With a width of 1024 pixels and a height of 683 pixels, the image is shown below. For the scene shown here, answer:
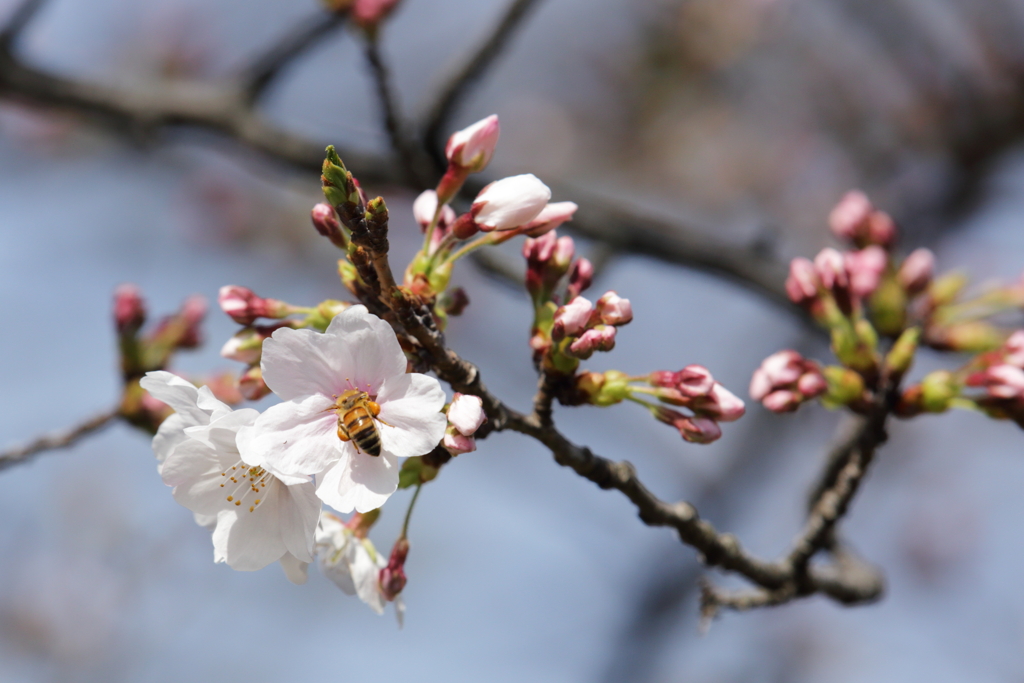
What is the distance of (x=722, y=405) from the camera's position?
1.69 meters

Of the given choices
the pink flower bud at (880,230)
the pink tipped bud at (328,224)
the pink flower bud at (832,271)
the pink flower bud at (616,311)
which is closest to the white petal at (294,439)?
the pink tipped bud at (328,224)

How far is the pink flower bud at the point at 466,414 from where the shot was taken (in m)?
1.35

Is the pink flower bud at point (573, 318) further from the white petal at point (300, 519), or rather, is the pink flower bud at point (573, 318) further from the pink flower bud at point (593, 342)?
the white petal at point (300, 519)

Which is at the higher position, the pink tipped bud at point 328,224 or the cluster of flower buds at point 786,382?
the pink tipped bud at point 328,224

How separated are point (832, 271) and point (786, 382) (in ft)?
1.34

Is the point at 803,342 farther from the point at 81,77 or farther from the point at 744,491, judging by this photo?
the point at 81,77

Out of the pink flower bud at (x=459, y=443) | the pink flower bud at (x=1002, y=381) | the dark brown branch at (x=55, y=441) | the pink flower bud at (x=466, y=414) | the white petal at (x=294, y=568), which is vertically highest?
the pink flower bud at (x=466, y=414)

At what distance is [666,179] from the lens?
762cm

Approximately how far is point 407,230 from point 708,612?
5.75 m

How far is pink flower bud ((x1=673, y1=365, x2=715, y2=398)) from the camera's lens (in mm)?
1680

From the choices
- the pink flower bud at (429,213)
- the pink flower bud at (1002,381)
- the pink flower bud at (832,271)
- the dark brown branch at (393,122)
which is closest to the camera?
the pink flower bud at (429,213)

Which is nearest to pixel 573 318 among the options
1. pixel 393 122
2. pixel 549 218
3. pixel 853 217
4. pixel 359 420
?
pixel 549 218

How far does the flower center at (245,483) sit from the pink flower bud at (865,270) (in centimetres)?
177

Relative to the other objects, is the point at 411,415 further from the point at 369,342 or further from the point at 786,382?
the point at 786,382
